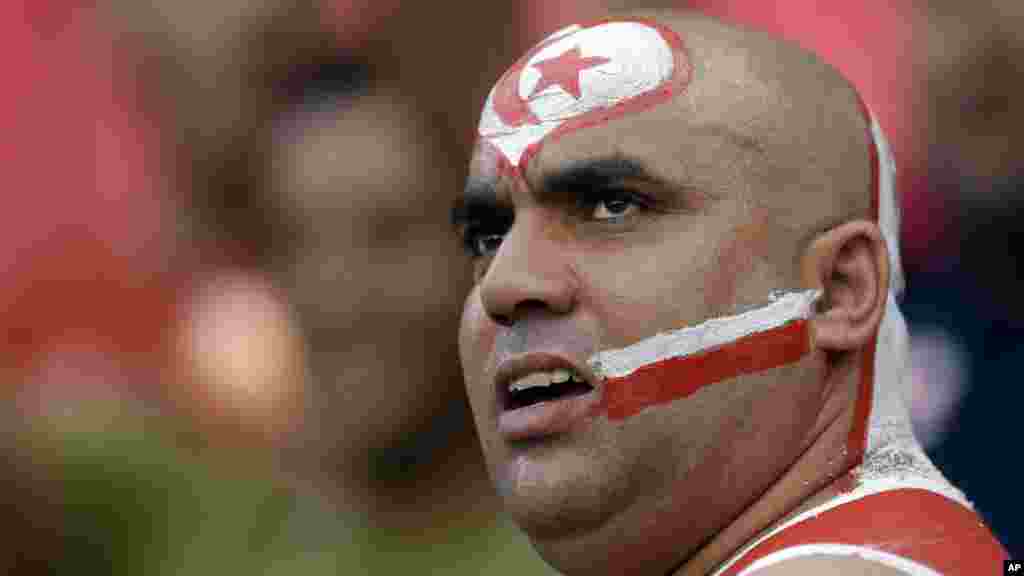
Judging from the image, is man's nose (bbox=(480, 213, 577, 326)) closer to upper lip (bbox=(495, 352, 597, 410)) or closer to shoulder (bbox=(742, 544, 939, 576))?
upper lip (bbox=(495, 352, 597, 410))

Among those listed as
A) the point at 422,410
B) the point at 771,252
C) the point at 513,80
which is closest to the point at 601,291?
the point at 771,252

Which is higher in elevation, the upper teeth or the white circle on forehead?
the white circle on forehead

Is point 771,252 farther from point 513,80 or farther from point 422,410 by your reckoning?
point 422,410

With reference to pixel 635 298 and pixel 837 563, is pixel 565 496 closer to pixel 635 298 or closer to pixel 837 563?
pixel 635 298

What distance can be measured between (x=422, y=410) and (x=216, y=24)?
5.91 ft

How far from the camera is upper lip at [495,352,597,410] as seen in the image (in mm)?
2867

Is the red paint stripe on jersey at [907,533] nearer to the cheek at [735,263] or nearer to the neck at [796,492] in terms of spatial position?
the neck at [796,492]

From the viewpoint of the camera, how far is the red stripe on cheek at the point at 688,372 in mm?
2857

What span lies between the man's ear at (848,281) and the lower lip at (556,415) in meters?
0.42

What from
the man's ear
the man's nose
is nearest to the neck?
the man's ear

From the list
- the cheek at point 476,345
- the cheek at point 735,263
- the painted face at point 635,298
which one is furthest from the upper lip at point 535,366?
the cheek at point 735,263

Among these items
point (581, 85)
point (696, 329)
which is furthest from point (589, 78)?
point (696, 329)

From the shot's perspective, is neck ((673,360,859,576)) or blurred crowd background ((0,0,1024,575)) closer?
neck ((673,360,859,576))

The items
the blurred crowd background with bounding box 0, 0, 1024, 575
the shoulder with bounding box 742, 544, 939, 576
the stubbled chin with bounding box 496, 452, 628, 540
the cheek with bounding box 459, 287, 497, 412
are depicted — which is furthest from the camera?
the blurred crowd background with bounding box 0, 0, 1024, 575
